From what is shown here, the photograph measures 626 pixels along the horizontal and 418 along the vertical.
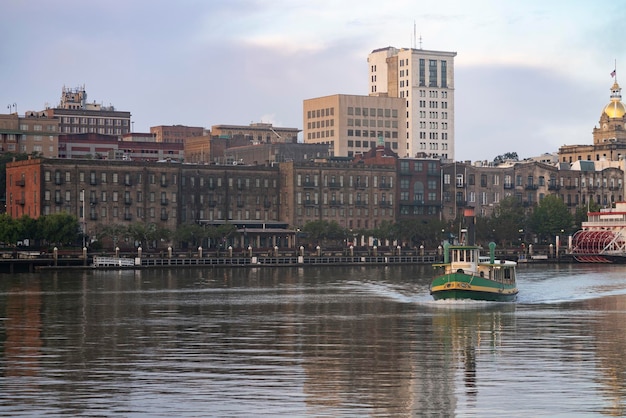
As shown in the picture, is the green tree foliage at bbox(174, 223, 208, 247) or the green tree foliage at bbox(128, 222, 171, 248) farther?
the green tree foliage at bbox(174, 223, 208, 247)

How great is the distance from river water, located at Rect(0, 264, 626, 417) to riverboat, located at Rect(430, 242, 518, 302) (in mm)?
1384

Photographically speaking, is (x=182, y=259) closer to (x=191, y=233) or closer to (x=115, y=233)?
(x=191, y=233)

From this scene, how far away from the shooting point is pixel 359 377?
4888 cm

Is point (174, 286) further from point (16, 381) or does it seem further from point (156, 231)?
point (16, 381)

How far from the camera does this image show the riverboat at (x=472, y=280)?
93.5 metres

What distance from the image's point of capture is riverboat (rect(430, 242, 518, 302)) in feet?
307

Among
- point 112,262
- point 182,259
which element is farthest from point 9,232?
point 182,259

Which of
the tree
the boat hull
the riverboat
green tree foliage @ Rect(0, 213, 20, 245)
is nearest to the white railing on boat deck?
green tree foliage @ Rect(0, 213, 20, 245)

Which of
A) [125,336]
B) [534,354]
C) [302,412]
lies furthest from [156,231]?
[302,412]

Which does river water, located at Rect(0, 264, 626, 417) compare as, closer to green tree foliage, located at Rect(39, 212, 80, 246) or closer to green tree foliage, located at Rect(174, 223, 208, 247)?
green tree foliage, located at Rect(39, 212, 80, 246)

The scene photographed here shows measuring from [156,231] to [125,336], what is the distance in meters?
125

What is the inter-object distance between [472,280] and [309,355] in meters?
38.8

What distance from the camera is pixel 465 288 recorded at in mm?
93500

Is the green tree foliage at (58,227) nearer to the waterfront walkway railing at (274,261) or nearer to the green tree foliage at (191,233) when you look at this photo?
the waterfront walkway railing at (274,261)
